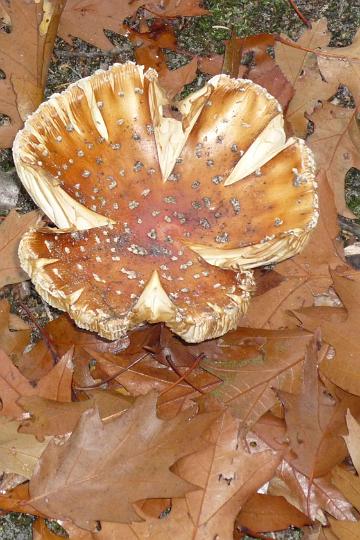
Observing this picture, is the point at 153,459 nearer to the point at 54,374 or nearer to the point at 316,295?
the point at 54,374

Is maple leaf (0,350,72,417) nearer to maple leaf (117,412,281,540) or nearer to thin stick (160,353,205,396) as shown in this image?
thin stick (160,353,205,396)

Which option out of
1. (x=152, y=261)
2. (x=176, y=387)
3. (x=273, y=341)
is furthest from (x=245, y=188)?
(x=176, y=387)

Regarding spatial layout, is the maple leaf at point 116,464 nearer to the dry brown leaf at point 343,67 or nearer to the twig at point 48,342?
the twig at point 48,342

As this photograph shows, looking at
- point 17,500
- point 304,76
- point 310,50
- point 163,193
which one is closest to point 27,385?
point 17,500

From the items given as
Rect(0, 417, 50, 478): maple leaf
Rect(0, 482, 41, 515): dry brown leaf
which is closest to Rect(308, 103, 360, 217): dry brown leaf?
Rect(0, 417, 50, 478): maple leaf

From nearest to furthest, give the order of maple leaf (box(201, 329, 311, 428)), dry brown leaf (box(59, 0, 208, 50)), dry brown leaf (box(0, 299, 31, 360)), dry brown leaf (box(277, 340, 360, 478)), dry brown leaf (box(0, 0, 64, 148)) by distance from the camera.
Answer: dry brown leaf (box(277, 340, 360, 478)), maple leaf (box(201, 329, 311, 428)), dry brown leaf (box(0, 299, 31, 360)), dry brown leaf (box(0, 0, 64, 148)), dry brown leaf (box(59, 0, 208, 50))
